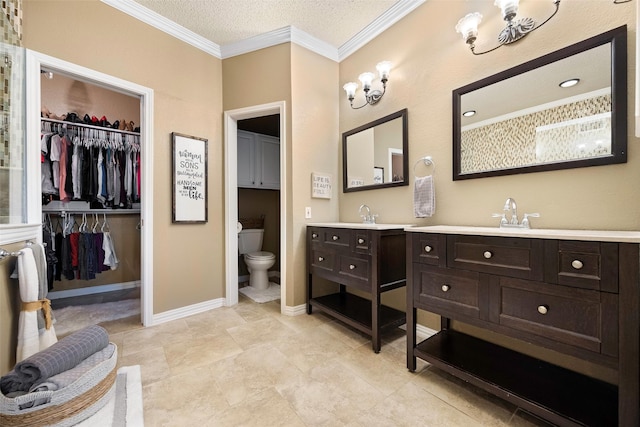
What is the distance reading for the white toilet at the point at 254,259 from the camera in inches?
133

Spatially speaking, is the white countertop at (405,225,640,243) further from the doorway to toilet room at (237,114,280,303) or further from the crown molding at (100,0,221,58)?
the crown molding at (100,0,221,58)

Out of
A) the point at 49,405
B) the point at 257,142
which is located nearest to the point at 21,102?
the point at 49,405

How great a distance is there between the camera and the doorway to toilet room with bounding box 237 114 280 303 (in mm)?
3457

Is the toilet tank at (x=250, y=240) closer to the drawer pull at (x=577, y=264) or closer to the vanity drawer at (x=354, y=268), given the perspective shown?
the vanity drawer at (x=354, y=268)

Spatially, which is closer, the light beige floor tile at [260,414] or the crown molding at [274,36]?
the light beige floor tile at [260,414]

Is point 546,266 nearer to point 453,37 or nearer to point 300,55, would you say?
point 453,37

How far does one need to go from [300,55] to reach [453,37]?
4.65ft

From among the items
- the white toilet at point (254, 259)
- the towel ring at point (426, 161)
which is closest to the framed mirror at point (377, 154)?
the towel ring at point (426, 161)

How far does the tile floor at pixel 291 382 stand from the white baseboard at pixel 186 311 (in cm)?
12

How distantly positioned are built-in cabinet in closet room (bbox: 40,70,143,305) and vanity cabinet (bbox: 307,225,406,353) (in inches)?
86.7

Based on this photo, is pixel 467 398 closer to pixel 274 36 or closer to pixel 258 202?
pixel 274 36

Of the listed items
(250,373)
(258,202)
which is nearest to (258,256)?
(258,202)

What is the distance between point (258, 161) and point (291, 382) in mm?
3077

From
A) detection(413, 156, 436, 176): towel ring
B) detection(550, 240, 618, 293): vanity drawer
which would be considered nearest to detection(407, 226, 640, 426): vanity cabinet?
detection(550, 240, 618, 293): vanity drawer
